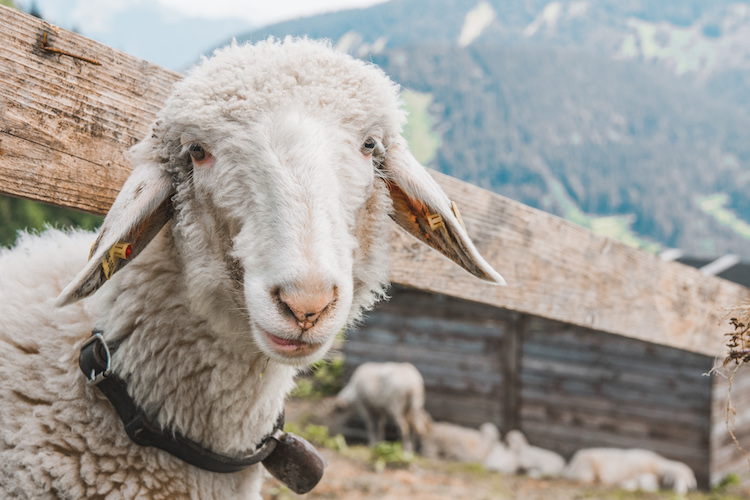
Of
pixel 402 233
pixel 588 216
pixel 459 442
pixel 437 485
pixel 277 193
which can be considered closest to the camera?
pixel 277 193

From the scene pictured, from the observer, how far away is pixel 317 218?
46.1 inches

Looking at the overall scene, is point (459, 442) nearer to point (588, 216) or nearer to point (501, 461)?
point (501, 461)

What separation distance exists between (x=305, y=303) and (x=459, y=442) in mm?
8401

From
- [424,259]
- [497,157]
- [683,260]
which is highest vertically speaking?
[497,157]

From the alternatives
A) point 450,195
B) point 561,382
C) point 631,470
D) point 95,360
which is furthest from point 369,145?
point 561,382

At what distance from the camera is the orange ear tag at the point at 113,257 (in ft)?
4.02

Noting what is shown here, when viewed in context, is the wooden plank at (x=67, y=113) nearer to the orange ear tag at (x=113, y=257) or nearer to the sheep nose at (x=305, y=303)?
the orange ear tag at (x=113, y=257)

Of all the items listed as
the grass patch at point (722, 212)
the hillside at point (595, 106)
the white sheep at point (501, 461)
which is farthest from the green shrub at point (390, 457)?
the grass patch at point (722, 212)

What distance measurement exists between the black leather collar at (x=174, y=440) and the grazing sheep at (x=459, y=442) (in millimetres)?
7589

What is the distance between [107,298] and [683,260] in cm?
1298

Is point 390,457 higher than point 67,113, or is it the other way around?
point 67,113

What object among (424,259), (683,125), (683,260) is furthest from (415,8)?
(424,259)

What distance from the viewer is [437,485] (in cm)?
636

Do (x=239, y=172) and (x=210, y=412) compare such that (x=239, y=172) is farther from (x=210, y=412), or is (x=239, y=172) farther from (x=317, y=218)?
(x=210, y=412)
